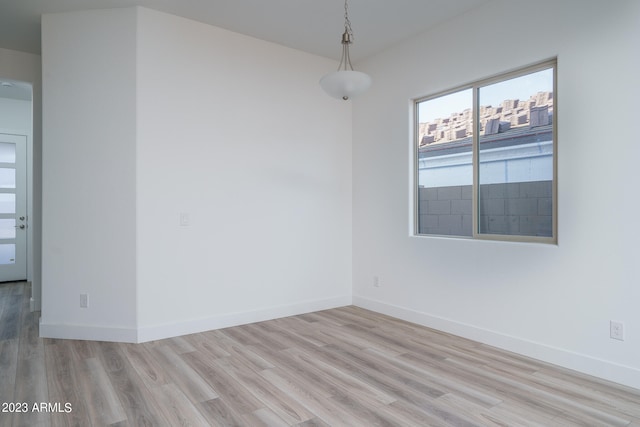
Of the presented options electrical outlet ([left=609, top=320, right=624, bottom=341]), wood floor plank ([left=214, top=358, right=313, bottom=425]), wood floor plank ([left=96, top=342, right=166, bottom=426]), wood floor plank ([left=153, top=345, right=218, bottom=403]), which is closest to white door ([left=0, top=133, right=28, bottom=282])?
A: wood floor plank ([left=96, top=342, right=166, bottom=426])

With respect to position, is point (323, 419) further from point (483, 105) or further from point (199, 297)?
point (483, 105)

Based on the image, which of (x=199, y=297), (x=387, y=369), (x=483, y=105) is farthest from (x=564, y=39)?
(x=199, y=297)

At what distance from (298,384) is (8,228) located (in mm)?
6115

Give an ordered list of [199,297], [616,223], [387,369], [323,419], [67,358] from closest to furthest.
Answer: [323,419], [616,223], [387,369], [67,358], [199,297]

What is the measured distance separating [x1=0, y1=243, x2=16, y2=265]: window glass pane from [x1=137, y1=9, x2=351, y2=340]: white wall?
4.28 m

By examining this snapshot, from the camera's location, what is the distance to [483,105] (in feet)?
11.4

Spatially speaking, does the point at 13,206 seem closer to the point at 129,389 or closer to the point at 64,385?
the point at 64,385

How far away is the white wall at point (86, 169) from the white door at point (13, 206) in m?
3.56

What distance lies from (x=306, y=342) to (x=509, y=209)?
213cm

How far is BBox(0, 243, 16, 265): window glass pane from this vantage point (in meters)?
6.04

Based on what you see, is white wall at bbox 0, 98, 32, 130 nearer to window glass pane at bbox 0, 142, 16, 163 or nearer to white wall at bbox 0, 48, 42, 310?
window glass pane at bbox 0, 142, 16, 163

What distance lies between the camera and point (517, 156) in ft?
10.5

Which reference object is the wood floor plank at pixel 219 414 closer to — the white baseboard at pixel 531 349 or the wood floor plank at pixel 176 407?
the wood floor plank at pixel 176 407

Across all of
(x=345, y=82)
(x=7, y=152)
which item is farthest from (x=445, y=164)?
(x=7, y=152)
